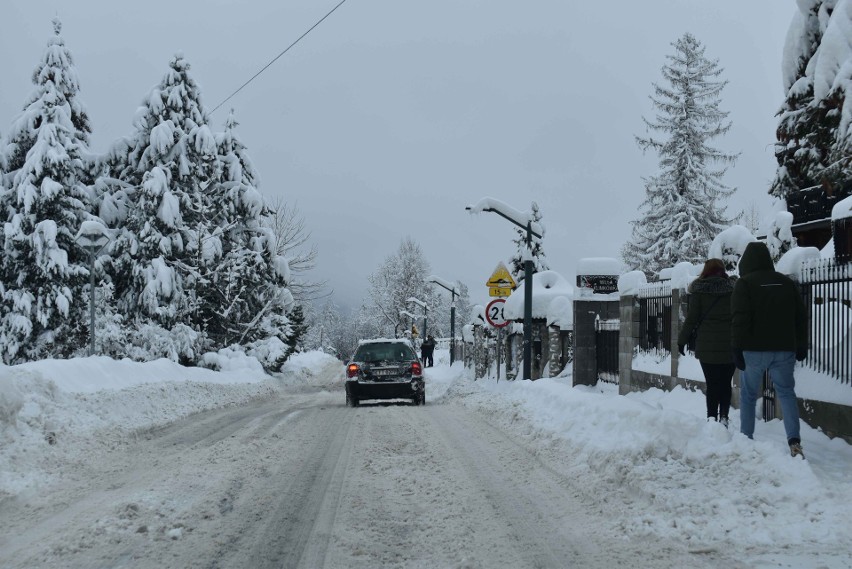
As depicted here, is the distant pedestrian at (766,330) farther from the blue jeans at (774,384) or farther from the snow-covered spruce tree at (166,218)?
the snow-covered spruce tree at (166,218)

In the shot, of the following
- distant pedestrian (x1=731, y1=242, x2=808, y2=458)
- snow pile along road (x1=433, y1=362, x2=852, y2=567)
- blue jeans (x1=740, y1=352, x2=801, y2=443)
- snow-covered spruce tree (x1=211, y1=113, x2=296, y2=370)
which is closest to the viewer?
snow pile along road (x1=433, y1=362, x2=852, y2=567)

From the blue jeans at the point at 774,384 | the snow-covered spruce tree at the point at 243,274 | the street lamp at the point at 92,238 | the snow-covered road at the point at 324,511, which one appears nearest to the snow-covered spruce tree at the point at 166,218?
the snow-covered spruce tree at the point at 243,274

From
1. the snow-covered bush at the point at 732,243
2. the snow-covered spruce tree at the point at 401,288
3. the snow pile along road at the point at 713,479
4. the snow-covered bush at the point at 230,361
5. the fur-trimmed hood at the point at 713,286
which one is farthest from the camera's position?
the snow-covered spruce tree at the point at 401,288

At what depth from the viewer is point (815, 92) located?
290 inches

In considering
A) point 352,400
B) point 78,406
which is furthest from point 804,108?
point 352,400

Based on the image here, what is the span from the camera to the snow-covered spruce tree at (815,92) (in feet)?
23.8

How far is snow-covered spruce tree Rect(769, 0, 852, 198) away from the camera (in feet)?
23.8

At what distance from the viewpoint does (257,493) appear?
702 cm

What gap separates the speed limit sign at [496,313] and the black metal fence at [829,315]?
1256 cm

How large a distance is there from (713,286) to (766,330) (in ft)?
5.31

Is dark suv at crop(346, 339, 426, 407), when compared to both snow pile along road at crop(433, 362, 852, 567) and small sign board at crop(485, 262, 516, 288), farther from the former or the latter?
snow pile along road at crop(433, 362, 852, 567)

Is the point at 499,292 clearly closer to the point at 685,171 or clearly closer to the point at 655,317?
the point at 655,317

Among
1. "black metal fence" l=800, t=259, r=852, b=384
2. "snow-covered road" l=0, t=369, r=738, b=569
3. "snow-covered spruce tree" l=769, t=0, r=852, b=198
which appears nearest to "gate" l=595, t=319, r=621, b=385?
"snow-covered road" l=0, t=369, r=738, b=569

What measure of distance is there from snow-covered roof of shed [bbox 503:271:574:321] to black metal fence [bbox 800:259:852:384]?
11784mm
